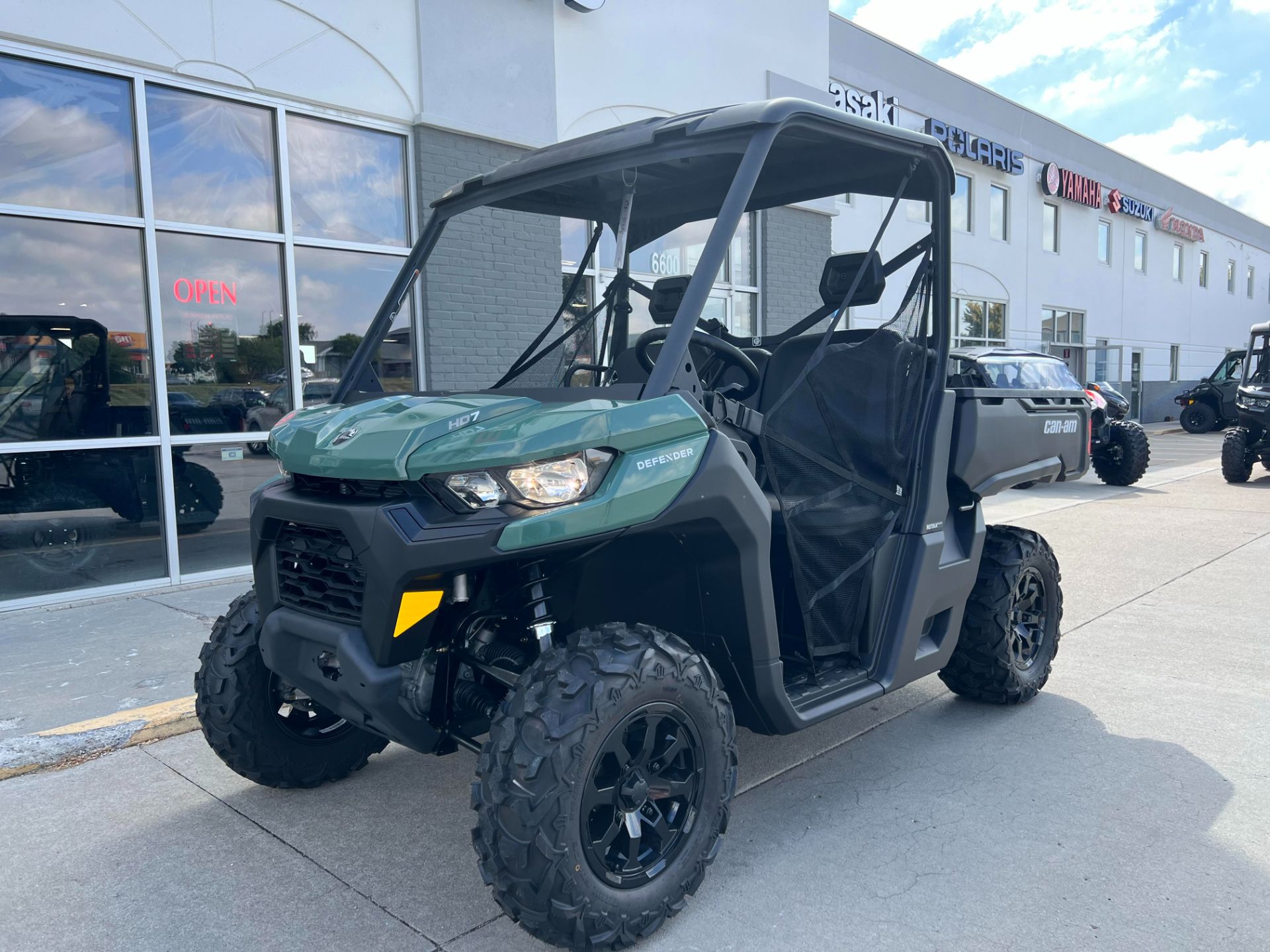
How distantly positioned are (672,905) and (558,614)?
40.9 inches

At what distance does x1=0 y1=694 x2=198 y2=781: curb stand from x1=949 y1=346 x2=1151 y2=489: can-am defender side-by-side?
595 centimetres

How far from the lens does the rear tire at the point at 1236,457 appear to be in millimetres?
12844

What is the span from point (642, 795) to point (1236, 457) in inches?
516

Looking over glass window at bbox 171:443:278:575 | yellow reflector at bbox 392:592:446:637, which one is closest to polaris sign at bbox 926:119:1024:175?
glass window at bbox 171:443:278:575

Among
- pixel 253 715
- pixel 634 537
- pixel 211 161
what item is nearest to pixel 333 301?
pixel 211 161

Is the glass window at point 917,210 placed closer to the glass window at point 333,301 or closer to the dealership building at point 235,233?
the dealership building at point 235,233

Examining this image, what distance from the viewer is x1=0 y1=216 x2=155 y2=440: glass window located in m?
6.38

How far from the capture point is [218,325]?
7293 mm

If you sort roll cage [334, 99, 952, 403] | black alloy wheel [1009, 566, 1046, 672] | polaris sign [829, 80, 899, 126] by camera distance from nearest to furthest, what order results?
roll cage [334, 99, 952, 403]
black alloy wheel [1009, 566, 1046, 672]
polaris sign [829, 80, 899, 126]

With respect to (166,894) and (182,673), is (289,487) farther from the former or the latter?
(182,673)

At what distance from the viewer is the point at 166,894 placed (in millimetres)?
2873

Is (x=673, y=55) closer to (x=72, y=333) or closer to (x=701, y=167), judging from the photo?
(x=72, y=333)

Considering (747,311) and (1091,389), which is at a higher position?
(747,311)

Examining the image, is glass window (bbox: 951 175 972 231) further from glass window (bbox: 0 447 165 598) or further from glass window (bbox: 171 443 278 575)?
glass window (bbox: 0 447 165 598)
